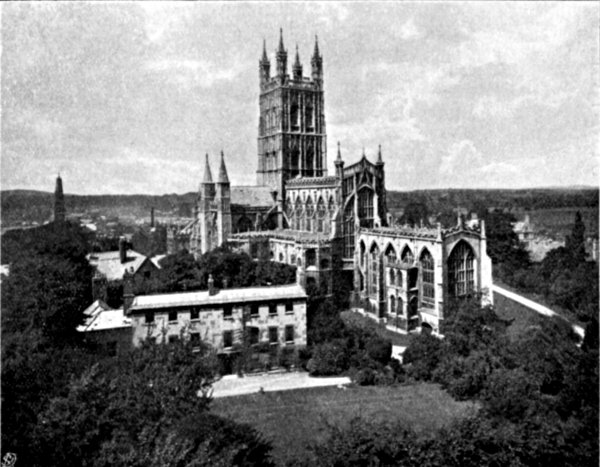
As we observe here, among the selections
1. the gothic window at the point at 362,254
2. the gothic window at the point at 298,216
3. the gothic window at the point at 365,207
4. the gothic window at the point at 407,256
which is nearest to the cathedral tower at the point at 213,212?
the gothic window at the point at 298,216

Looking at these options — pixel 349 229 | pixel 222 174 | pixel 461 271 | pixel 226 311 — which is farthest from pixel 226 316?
pixel 222 174

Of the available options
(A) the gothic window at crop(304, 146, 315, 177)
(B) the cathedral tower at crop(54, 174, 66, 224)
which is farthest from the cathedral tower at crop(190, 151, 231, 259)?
(B) the cathedral tower at crop(54, 174, 66, 224)

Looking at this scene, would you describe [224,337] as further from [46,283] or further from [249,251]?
[249,251]

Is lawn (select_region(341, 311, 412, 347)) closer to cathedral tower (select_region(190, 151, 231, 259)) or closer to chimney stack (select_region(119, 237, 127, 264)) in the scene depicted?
Answer: cathedral tower (select_region(190, 151, 231, 259))

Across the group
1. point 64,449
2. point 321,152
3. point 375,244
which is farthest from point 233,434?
point 321,152

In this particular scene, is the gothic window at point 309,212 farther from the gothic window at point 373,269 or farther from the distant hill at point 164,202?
the distant hill at point 164,202

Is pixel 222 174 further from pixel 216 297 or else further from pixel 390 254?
pixel 216 297
